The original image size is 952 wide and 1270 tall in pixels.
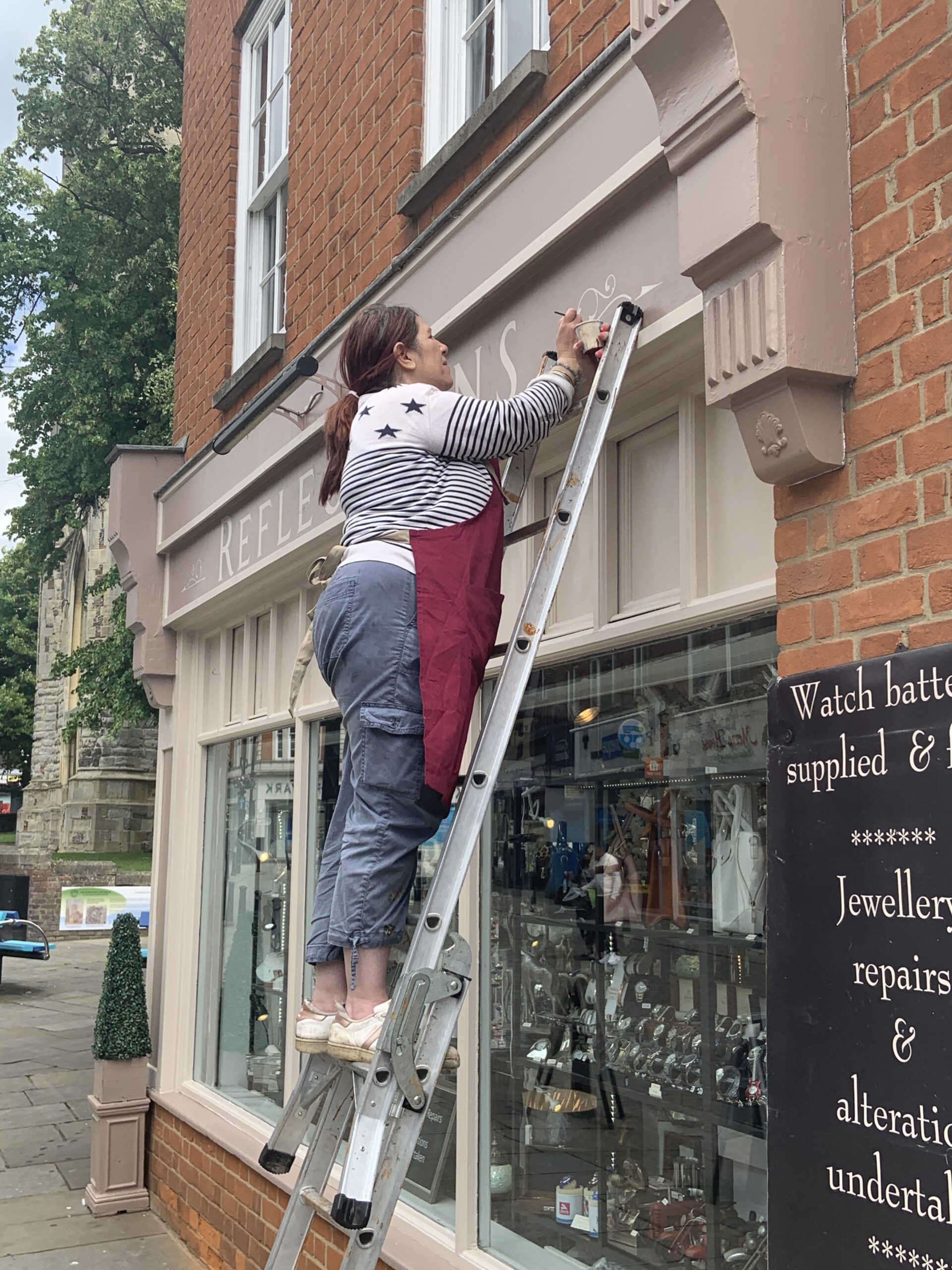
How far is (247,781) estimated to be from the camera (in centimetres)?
676

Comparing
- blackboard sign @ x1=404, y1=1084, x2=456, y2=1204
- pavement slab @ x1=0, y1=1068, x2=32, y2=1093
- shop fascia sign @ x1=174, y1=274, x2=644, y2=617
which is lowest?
pavement slab @ x1=0, y1=1068, x2=32, y2=1093

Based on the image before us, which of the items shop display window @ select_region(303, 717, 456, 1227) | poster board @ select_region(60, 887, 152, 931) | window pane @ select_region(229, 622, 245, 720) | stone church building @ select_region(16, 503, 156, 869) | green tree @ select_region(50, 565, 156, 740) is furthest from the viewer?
stone church building @ select_region(16, 503, 156, 869)

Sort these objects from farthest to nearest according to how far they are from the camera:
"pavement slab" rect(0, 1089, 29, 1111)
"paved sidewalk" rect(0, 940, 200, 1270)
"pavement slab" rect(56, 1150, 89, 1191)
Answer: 1. "pavement slab" rect(0, 1089, 29, 1111)
2. "pavement slab" rect(56, 1150, 89, 1191)
3. "paved sidewalk" rect(0, 940, 200, 1270)

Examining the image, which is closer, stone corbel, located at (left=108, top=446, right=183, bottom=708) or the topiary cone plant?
the topiary cone plant

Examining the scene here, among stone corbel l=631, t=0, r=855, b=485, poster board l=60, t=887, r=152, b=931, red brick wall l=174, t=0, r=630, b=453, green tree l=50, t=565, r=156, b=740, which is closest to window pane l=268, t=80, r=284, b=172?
red brick wall l=174, t=0, r=630, b=453

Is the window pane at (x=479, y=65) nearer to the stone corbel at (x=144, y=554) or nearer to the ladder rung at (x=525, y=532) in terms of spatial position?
the ladder rung at (x=525, y=532)

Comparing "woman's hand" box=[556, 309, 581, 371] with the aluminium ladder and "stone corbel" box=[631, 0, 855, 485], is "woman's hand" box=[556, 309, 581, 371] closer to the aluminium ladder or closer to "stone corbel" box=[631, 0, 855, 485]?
the aluminium ladder

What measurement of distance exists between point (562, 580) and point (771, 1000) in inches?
70.5

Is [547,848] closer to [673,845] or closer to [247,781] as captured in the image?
[673,845]

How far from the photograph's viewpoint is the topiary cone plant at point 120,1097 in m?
7.07

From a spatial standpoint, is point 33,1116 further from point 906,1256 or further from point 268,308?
point 906,1256

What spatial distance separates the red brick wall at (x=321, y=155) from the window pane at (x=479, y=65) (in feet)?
0.73

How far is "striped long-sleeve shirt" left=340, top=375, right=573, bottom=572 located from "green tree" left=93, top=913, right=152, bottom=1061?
505 centimetres

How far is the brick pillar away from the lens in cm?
234
